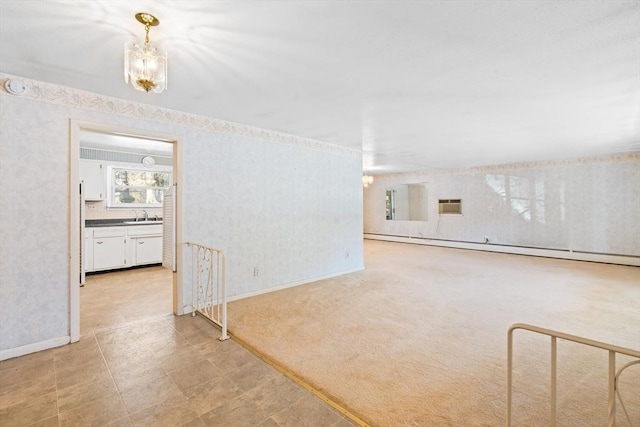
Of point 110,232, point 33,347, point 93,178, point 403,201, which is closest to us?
point 33,347

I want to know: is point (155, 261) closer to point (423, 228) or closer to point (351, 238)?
point (351, 238)

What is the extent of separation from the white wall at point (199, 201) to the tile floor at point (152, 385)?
418mm

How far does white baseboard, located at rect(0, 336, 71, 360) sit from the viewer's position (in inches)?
98.7

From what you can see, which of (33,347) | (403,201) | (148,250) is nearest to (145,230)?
(148,250)

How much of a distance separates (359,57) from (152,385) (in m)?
2.92

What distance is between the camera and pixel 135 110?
319 centimetres

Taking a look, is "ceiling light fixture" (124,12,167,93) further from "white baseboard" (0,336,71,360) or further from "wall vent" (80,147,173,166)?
"wall vent" (80,147,173,166)

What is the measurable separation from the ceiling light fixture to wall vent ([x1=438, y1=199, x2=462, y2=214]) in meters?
8.80

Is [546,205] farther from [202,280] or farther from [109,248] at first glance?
[109,248]

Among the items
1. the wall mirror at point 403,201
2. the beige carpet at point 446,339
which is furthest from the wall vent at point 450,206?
the beige carpet at point 446,339

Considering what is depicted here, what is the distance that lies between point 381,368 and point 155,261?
5.45 meters

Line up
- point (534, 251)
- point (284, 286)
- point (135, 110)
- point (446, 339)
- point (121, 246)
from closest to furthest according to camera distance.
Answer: point (446, 339), point (135, 110), point (284, 286), point (121, 246), point (534, 251)

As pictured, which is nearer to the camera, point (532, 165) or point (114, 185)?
point (114, 185)

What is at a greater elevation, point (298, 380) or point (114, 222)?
point (114, 222)
